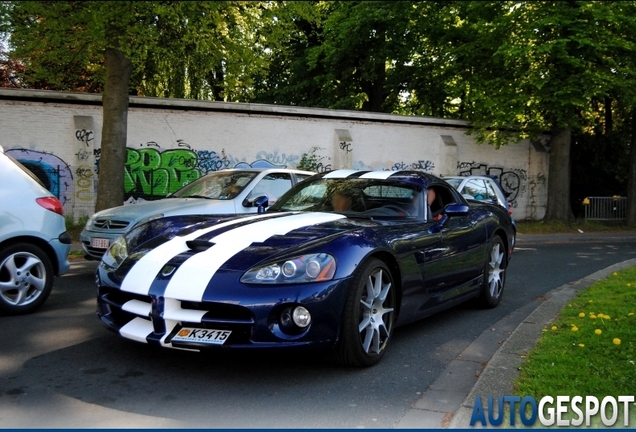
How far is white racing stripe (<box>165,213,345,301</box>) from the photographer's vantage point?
4.14m

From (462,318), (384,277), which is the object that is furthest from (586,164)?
(384,277)

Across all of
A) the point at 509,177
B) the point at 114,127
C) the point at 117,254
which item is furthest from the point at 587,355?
the point at 509,177

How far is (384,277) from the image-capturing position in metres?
4.84

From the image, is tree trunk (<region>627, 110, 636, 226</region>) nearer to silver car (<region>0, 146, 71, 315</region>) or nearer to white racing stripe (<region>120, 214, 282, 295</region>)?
silver car (<region>0, 146, 71, 315</region>)

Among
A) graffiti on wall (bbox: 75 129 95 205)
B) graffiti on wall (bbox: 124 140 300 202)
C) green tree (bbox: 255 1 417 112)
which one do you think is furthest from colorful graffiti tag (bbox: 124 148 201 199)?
green tree (bbox: 255 1 417 112)

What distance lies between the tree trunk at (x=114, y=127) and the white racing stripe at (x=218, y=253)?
8.29m

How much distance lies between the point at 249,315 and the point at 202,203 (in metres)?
5.20

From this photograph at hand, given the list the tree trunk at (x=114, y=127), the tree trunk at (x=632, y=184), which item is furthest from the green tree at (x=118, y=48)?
the tree trunk at (x=632, y=184)

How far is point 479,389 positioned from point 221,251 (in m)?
1.97

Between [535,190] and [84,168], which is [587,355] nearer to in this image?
[84,168]

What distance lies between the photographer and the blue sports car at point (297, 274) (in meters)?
4.09

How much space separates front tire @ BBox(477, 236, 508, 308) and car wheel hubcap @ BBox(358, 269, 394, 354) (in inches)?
91.8

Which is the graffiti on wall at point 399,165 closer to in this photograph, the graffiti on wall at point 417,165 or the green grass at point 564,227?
the graffiti on wall at point 417,165

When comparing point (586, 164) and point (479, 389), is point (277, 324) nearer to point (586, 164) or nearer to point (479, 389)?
point (479, 389)
